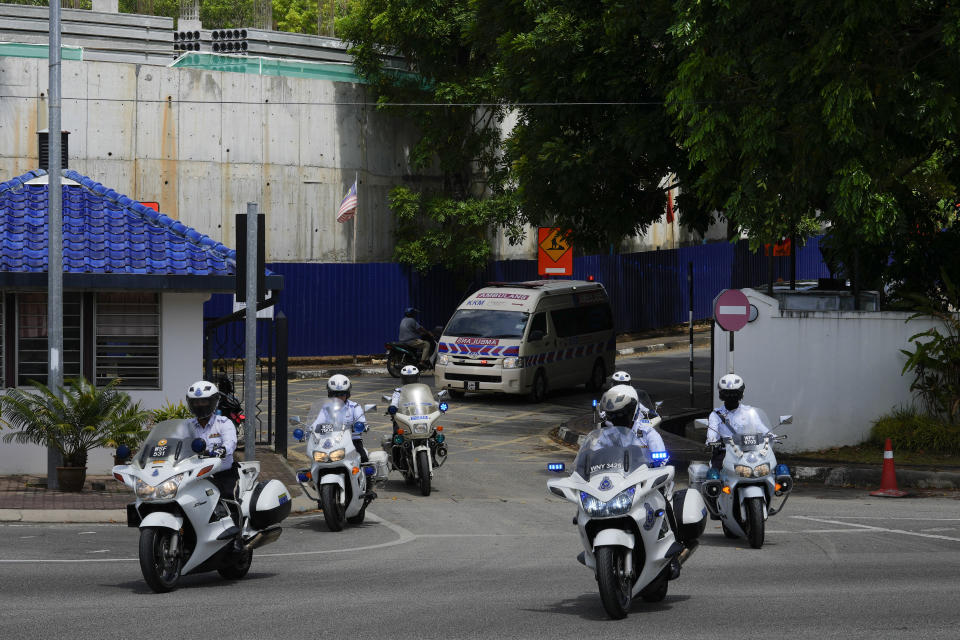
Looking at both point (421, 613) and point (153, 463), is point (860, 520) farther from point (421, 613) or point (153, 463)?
point (153, 463)

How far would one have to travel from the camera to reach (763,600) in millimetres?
9547

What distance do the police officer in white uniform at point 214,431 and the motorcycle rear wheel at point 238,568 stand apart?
477 mm

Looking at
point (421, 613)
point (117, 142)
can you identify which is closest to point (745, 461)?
point (421, 613)

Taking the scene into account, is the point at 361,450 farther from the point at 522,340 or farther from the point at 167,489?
the point at 522,340

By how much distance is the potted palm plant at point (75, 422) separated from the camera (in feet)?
51.4

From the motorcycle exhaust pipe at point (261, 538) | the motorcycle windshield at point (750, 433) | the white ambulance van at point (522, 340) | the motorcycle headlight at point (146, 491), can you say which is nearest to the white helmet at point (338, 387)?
the motorcycle exhaust pipe at point (261, 538)

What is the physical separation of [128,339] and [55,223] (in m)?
2.62

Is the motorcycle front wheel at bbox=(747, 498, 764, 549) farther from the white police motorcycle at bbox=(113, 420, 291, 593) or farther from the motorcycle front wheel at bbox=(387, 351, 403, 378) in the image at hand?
the motorcycle front wheel at bbox=(387, 351, 403, 378)

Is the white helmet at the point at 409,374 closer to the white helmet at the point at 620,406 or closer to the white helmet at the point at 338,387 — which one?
the white helmet at the point at 338,387

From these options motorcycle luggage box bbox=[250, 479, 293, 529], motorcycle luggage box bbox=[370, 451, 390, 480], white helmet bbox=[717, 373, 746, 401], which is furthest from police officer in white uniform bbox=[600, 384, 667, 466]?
motorcycle luggage box bbox=[370, 451, 390, 480]

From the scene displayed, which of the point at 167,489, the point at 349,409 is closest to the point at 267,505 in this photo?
the point at 167,489

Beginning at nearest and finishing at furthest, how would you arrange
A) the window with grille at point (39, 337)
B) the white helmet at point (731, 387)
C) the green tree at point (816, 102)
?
the white helmet at point (731, 387)
the green tree at point (816, 102)
the window with grille at point (39, 337)

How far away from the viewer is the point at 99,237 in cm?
1744

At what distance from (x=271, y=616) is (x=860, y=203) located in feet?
33.3
